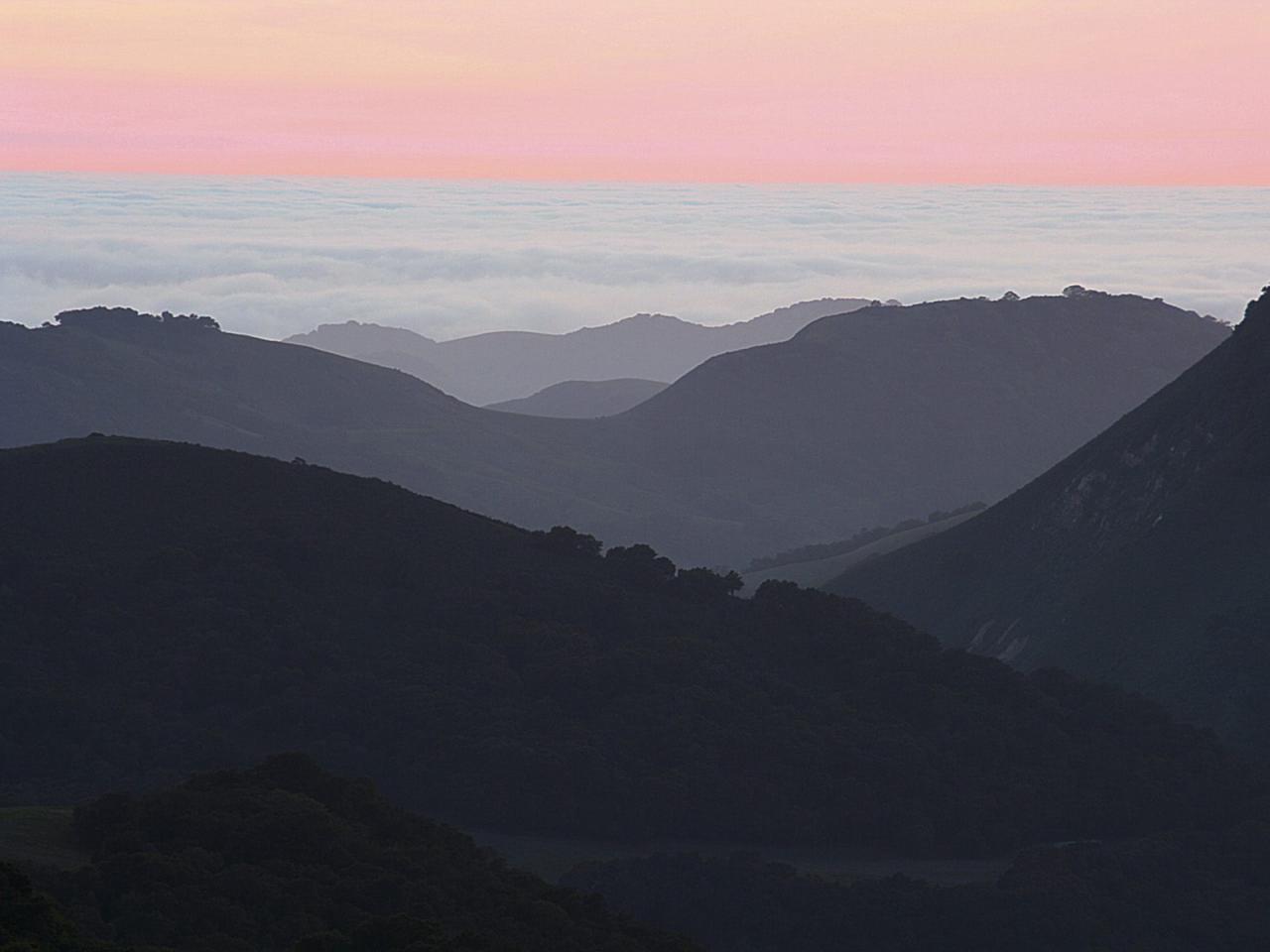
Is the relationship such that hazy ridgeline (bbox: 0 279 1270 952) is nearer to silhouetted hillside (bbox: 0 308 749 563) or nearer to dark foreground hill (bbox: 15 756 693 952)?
dark foreground hill (bbox: 15 756 693 952)

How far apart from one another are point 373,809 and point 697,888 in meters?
11.5

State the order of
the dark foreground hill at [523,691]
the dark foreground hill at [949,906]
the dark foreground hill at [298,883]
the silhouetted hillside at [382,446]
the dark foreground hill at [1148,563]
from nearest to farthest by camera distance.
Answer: the dark foreground hill at [298,883] < the dark foreground hill at [949,906] < the dark foreground hill at [523,691] < the dark foreground hill at [1148,563] < the silhouetted hillside at [382,446]

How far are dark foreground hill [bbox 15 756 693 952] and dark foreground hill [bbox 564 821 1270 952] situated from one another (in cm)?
836

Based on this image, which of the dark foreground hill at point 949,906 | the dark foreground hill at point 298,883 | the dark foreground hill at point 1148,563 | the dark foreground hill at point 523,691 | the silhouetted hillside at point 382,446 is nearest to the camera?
the dark foreground hill at point 298,883

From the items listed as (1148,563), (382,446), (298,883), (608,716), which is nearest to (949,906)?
(608,716)

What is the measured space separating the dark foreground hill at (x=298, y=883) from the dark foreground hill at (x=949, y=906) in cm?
836

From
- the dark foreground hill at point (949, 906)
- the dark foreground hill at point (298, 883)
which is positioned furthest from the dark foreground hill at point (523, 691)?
the dark foreground hill at point (298, 883)

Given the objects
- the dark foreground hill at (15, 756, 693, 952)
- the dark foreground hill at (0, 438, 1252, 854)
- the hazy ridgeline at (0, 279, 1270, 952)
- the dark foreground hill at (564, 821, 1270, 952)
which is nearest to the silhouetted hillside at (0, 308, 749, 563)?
the hazy ridgeline at (0, 279, 1270, 952)

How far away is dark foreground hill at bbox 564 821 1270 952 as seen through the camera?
53.1 metres

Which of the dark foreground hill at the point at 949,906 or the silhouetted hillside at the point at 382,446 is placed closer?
the dark foreground hill at the point at 949,906

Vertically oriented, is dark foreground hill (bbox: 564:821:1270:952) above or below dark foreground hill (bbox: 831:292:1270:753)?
below

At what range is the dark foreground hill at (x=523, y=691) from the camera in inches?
2506

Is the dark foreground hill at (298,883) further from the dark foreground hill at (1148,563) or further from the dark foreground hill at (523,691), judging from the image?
the dark foreground hill at (1148,563)

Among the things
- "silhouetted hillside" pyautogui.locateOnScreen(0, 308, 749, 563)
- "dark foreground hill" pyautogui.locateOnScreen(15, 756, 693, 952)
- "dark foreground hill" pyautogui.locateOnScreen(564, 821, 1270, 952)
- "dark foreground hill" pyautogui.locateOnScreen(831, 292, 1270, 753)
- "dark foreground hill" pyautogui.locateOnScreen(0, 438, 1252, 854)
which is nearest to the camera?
"dark foreground hill" pyautogui.locateOnScreen(15, 756, 693, 952)
